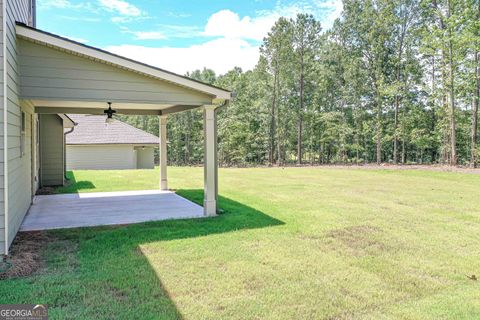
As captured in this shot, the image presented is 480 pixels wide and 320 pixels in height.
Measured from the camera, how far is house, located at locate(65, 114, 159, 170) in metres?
21.2

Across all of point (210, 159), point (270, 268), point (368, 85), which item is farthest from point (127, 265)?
point (368, 85)

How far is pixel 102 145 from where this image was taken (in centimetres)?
2148

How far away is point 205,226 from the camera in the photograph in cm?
602

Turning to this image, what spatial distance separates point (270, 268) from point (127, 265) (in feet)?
5.62

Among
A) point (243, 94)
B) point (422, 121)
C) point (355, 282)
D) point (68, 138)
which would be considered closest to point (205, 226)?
point (355, 282)

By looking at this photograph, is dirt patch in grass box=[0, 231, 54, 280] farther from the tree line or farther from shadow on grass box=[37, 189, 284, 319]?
the tree line

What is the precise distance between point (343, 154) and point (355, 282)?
27386 millimetres

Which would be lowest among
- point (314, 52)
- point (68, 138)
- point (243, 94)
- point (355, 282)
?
point (355, 282)

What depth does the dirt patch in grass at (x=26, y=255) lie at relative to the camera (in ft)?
12.4

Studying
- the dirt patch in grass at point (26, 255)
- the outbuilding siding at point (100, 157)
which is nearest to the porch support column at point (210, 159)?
the dirt patch in grass at point (26, 255)

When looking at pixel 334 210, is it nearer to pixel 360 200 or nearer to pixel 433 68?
pixel 360 200

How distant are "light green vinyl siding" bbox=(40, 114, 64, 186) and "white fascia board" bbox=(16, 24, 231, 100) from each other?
734 cm

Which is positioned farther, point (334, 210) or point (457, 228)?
point (334, 210)

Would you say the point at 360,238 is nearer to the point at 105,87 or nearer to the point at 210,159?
the point at 210,159
